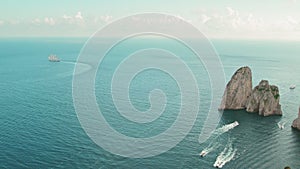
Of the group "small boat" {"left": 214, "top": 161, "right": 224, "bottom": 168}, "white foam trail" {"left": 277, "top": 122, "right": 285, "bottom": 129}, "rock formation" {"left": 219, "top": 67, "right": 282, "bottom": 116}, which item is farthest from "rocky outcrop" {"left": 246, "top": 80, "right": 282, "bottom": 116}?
"small boat" {"left": 214, "top": 161, "right": 224, "bottom": 168}

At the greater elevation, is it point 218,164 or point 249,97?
point 249,97

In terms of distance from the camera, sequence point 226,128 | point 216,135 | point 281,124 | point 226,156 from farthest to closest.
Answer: point 281,124 → point 226,128 → point 216,135 → point 226,156

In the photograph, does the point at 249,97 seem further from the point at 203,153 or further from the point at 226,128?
the point at 203,153

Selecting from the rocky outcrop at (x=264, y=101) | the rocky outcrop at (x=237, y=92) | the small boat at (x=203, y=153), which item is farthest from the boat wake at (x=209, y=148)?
the rocky outcrop at (x=264, y=101)

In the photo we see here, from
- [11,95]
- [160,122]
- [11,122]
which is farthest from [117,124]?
[11,95]

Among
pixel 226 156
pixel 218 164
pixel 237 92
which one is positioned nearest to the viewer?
pixel 218 164

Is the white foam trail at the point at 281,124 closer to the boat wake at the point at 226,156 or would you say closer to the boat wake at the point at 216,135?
the boat wake at the point at 216,135

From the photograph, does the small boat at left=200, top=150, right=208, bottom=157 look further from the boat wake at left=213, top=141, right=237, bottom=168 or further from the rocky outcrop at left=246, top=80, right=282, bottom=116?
the rocky outcrop at left=246, top=80, right=282, bottom=116

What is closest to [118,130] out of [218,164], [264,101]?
[218,164]
